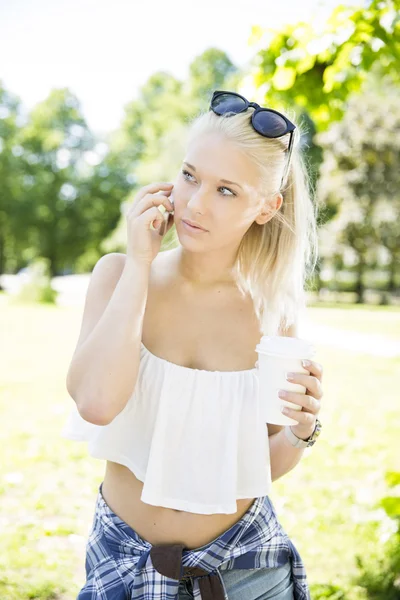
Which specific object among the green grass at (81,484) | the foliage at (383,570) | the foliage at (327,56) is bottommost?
the green grass at (81,484)

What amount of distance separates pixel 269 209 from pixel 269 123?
302mm

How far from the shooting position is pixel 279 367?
5.61 feet

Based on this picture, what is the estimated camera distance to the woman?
5.79 feet

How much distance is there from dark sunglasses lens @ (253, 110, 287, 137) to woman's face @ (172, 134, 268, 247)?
110mm

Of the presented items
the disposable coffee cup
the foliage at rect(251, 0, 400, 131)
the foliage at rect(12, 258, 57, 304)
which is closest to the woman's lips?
the disposable coffee cup

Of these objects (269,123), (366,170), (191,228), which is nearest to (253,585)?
(191,228)

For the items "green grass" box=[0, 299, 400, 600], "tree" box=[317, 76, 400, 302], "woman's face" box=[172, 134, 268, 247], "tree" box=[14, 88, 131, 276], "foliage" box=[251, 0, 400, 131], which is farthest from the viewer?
"tree" box=[14, 88, 131, 276]

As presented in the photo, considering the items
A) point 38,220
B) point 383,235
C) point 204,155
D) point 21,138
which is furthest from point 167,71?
point 204,155

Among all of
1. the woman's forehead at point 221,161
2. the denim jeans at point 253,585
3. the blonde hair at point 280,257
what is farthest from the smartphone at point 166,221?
the denim jeans at point 253,585

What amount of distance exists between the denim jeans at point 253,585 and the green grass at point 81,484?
6.22ft

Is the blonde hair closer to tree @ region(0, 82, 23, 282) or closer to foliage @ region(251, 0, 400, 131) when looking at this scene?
foliage @ region(251, 0, 400, 131)

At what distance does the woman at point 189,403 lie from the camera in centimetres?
177

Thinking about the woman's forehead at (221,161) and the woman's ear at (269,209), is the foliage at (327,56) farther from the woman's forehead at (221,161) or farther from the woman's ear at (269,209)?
the woman's forehead at (221,161)

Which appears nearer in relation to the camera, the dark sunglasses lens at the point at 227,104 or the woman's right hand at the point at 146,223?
the woman's right hand at the point at 146,223
